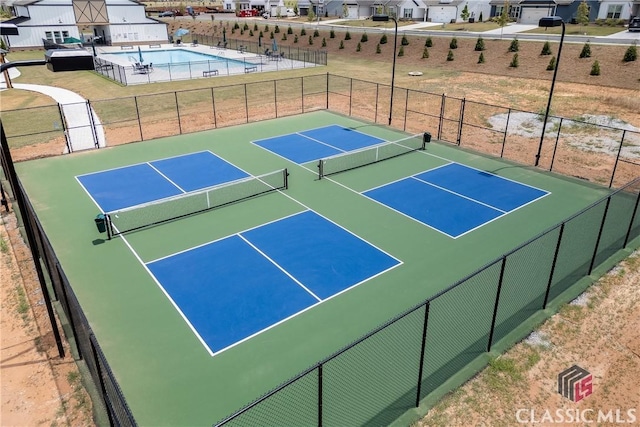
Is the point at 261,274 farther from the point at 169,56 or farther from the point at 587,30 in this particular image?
the point at 587,30

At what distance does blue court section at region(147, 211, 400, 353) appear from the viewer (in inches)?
452

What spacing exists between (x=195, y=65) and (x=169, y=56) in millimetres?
12197

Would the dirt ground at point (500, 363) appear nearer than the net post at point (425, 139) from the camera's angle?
Yes

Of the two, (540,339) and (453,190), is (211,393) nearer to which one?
(540,339)

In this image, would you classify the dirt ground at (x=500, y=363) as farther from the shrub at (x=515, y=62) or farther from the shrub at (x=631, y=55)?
the shrub at (x=515, y=62)

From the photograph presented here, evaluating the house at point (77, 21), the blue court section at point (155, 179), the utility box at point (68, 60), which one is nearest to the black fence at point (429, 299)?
the utility box at point (68, 60)

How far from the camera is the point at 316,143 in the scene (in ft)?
82.6

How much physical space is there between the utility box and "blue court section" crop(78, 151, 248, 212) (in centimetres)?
969

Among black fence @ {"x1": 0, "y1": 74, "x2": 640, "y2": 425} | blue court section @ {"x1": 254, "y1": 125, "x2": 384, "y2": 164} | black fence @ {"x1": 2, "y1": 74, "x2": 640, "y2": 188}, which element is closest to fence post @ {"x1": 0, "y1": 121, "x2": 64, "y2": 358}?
black fence @ {"x1": 0, "y1": 74, "x2": 640, "y2": 425}

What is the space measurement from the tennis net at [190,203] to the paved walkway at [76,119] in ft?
32.9

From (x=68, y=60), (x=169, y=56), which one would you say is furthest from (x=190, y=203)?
(x=169, y=56)

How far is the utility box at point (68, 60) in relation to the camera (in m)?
7.98

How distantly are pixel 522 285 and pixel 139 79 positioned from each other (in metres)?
40.1

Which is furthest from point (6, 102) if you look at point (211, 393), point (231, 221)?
point (211, 393)
